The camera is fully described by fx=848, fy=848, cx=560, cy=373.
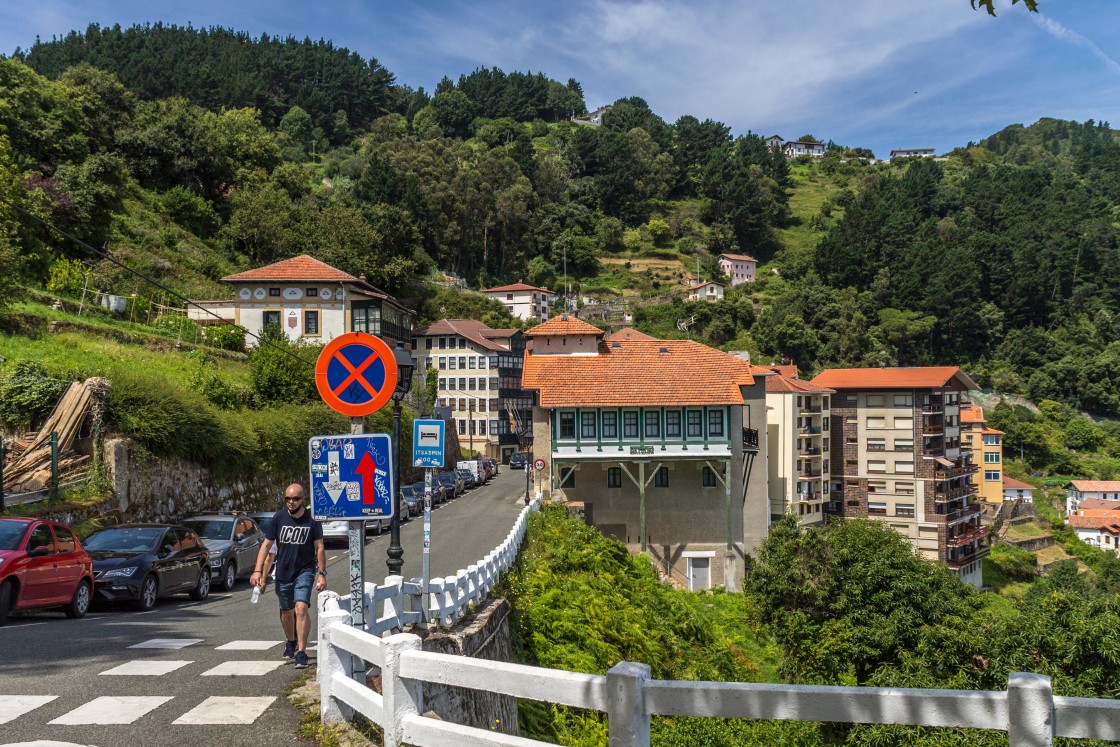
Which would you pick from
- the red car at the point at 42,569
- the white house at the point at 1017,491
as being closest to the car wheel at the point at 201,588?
the red car at the point at 42,569

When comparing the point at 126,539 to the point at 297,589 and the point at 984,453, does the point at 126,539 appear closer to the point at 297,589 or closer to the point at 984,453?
the point at 297,589

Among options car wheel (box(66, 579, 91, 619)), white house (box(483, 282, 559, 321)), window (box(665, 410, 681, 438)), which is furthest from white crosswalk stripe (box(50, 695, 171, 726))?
white house (box(483, 282, 559, 321))

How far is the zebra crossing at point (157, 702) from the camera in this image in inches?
248

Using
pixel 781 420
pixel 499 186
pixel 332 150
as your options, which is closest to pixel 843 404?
pixel 781 420

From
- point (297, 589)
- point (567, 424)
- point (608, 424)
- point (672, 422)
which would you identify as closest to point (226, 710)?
point (297, 589)

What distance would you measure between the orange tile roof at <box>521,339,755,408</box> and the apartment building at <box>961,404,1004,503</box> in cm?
6376

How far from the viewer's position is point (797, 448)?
61.1 metres

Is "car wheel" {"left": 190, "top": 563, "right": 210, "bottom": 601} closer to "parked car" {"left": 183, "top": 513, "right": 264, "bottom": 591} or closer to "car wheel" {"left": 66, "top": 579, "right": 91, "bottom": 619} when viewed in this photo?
"parked car" {"left": 183, "top": 513, "right": 264, "bottom": 591}

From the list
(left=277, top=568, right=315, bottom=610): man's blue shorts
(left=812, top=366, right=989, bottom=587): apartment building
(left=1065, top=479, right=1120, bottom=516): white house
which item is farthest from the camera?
(left=1065, top=479, right=1120, bottom=516): white house

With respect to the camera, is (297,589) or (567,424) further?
(567,424)

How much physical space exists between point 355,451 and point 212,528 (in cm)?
1295

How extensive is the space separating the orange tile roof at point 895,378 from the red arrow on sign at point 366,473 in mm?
66918

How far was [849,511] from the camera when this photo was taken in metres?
69.4

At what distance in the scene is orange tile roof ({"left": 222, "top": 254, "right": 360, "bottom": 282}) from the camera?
154 ft
